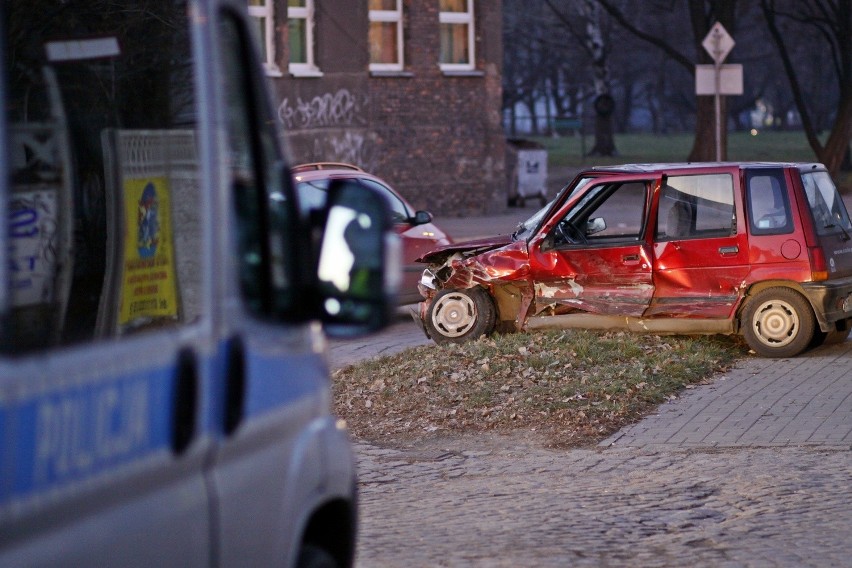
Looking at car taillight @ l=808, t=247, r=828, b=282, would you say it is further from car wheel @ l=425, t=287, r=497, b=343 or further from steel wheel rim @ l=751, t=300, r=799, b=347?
car wheel @ l=425, t=287, r=497, b=343

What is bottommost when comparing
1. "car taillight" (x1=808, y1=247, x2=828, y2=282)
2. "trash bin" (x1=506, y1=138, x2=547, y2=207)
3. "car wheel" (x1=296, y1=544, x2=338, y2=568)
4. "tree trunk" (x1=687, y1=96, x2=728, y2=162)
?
"car wheel" (x1=296, y1=544, x2=338, y2=568)

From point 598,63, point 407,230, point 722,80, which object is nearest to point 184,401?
point 407,230

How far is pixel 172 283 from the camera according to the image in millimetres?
3350

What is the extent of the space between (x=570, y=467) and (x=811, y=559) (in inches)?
88.2

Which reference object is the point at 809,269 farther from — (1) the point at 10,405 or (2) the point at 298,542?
(1) the point at 10,405

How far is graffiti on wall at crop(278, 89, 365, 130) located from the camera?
2677 centimetres

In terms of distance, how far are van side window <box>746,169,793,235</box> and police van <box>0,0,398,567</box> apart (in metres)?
8.23

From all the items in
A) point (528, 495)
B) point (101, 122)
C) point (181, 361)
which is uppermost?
point (101, 122)

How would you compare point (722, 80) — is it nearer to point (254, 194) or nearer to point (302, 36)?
point (302, 36)

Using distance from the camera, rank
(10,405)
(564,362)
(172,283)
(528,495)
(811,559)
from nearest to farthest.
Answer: (10,405) → (172,283) → (811,559) → (528,495) → (564,362)

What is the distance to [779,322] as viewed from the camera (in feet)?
38.2

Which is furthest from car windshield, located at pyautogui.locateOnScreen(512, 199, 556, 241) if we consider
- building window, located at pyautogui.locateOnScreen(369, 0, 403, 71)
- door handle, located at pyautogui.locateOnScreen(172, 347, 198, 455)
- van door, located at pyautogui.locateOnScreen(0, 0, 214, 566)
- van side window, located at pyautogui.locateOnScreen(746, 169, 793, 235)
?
building window, located at pyautogui.locateOnScreen(369, 0, 403, 71)

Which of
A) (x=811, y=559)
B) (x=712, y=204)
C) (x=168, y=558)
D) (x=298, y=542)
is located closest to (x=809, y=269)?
(x=712, y=204)

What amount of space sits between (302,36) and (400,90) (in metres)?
2.57
